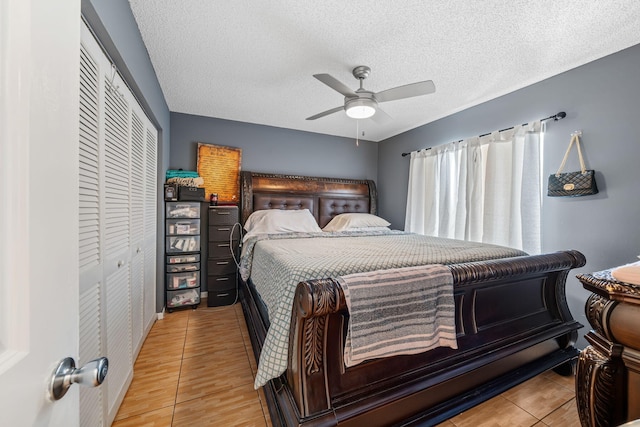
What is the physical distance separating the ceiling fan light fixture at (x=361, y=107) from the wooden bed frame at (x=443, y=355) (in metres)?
1.44

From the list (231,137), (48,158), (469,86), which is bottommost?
(48,158)

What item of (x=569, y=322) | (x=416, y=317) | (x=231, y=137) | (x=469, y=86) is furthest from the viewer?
(x=231, y=137)

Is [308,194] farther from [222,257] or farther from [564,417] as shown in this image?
[564,417]

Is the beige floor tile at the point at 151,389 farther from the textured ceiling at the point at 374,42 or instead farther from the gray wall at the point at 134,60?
the textured ceiling at the point at 374,42

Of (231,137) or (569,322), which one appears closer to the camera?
(569,322)

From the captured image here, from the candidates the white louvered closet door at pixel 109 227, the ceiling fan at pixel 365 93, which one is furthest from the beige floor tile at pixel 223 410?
the ceiling fan at pixel 365 93

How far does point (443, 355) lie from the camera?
147cm

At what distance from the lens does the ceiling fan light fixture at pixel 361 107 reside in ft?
6.94

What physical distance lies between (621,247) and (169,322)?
3983 millimetres

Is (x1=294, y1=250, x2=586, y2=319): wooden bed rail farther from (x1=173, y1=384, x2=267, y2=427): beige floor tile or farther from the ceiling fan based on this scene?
the ceiling fan

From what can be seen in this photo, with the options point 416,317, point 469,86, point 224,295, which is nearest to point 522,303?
point 416,317

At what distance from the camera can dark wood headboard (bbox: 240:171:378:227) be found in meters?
3.50

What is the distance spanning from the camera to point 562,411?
1529 mm

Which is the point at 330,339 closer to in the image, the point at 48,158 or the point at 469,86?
the point at 48,158
